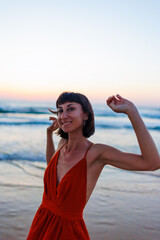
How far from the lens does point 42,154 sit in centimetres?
923

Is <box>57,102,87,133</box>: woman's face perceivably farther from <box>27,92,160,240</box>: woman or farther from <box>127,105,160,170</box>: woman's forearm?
<box>127,105,160,170</box>: woman's forearm

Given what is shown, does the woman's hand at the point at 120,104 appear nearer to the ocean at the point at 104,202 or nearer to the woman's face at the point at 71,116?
the woman's face at the point at 71,116

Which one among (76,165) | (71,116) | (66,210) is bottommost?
(66,210)

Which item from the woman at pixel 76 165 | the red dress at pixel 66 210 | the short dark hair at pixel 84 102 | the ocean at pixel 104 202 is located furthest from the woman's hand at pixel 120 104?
the ocean at pixel 104 202

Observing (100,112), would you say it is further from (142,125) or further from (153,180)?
(142,125)

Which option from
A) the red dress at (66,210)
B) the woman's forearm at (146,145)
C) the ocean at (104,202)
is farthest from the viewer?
the ocean at (104,202)

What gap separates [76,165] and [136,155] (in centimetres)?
45

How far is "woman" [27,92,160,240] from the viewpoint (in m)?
1.80

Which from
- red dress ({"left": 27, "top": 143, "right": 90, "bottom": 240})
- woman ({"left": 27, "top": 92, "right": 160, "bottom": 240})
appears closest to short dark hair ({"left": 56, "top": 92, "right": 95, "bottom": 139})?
woman ({"left": 27, "top": 92, "right": 160, "bottom": 240})

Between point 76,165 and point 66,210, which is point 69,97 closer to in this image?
point 76,165

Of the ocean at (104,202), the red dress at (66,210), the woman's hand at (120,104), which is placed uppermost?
the woman's hand at (120,104)

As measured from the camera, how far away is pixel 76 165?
6.64 feet

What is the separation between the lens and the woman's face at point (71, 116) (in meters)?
2.15

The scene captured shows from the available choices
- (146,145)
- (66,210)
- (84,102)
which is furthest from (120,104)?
(66,210)
